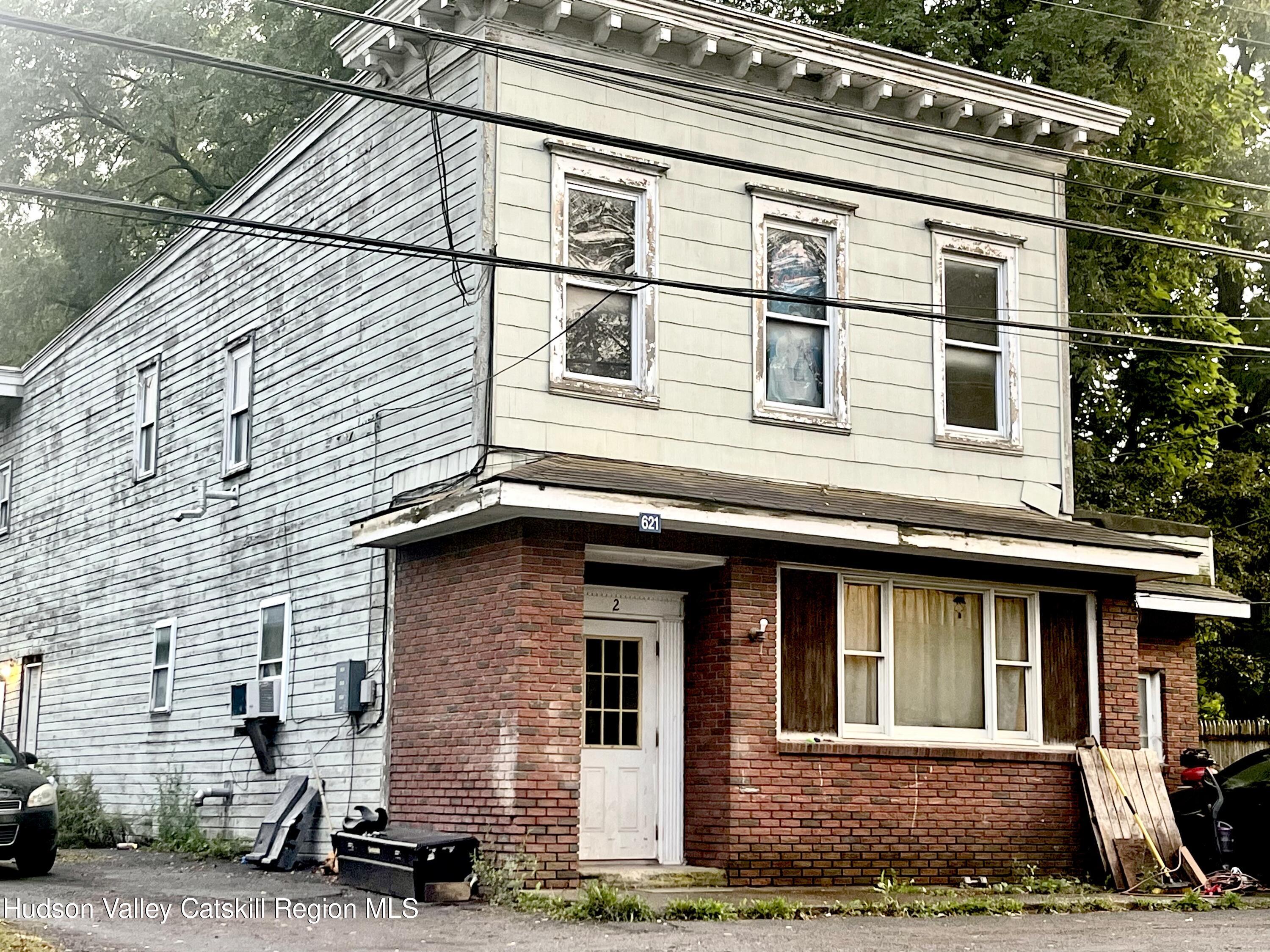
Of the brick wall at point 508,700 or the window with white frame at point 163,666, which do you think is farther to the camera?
the window with white frame at point 163,666

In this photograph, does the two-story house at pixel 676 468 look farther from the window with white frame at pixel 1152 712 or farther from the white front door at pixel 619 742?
the window with white frame at pixel 1152 712

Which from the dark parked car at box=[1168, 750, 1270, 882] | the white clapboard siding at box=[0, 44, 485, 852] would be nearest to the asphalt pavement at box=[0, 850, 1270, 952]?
the dark parked car at box=[1168, 750, 1270, 882]

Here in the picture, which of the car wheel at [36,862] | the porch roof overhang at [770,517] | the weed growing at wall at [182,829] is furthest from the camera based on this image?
the weed growing at wall at [182,829]

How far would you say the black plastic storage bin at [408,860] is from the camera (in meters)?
13.4

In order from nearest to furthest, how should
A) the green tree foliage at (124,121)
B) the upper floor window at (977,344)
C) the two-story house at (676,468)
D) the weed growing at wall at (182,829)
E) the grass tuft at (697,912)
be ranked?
the grass tuft at (697,912) < the two-story house at (676,468) < the upper floor window at (977,344) < the weed growing at wall at (182,829) < the green tree foliage at (124,121)

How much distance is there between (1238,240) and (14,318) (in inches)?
1008

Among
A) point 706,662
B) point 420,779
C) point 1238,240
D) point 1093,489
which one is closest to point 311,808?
point 420,779

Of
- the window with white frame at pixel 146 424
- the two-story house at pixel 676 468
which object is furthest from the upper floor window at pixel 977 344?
the window with white frame at pixel 146 424

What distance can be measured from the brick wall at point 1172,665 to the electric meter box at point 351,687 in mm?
9996

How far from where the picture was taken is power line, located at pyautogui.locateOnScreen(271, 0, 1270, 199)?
1253 centimetres

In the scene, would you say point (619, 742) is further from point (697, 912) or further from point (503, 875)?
point (697, 912)

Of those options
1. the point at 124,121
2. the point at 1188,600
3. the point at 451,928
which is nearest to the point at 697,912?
the point at 451,928

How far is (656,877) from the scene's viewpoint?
14539 millimetres

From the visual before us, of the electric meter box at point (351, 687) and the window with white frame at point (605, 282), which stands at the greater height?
the window with white frame at point (605, 282)
